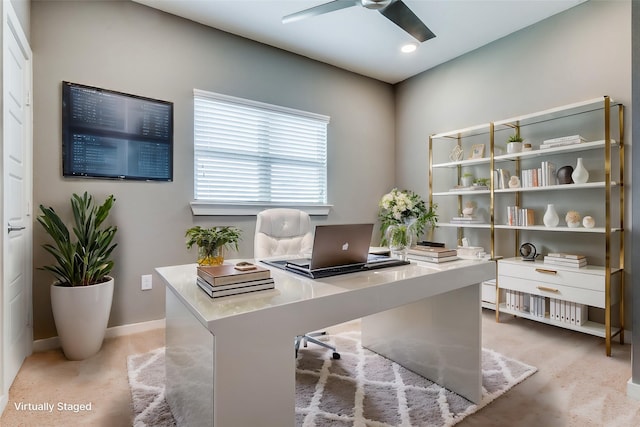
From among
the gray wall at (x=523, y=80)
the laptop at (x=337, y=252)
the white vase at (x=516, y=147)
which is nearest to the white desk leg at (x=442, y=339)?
the laptop at (x=337, y=252)

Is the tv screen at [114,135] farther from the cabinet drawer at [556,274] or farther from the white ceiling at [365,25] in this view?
the cabinet drawer at [556,274]

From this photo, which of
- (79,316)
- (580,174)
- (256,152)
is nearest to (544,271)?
(580,174)

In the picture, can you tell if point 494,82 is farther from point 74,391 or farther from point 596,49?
point 74,391

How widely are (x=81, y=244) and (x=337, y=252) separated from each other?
1891 millimetres

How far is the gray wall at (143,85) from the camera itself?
7.70ft

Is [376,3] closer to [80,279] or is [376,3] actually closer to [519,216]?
[519,216]

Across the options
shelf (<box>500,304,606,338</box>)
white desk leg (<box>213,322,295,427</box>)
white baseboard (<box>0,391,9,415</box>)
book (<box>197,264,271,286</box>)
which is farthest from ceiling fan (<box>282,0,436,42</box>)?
white baseboard (<box>0,391,9,415</box>)

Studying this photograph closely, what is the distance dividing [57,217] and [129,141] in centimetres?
77

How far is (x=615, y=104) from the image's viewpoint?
2.49 m

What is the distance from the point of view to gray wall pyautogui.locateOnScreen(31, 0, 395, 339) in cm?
235

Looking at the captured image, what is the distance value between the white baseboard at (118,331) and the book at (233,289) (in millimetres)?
1945

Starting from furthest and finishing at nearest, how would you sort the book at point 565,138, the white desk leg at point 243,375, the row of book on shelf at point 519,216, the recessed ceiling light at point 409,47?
1. the recessed ceiling light at point 409,47
2. the row of book on shelf at point 519,216
3. the book at point 565,138
4. the white desk leg at point 243,375

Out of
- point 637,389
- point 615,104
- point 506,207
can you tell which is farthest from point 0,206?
point 615,104

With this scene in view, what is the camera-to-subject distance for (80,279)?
2211 millimetres
